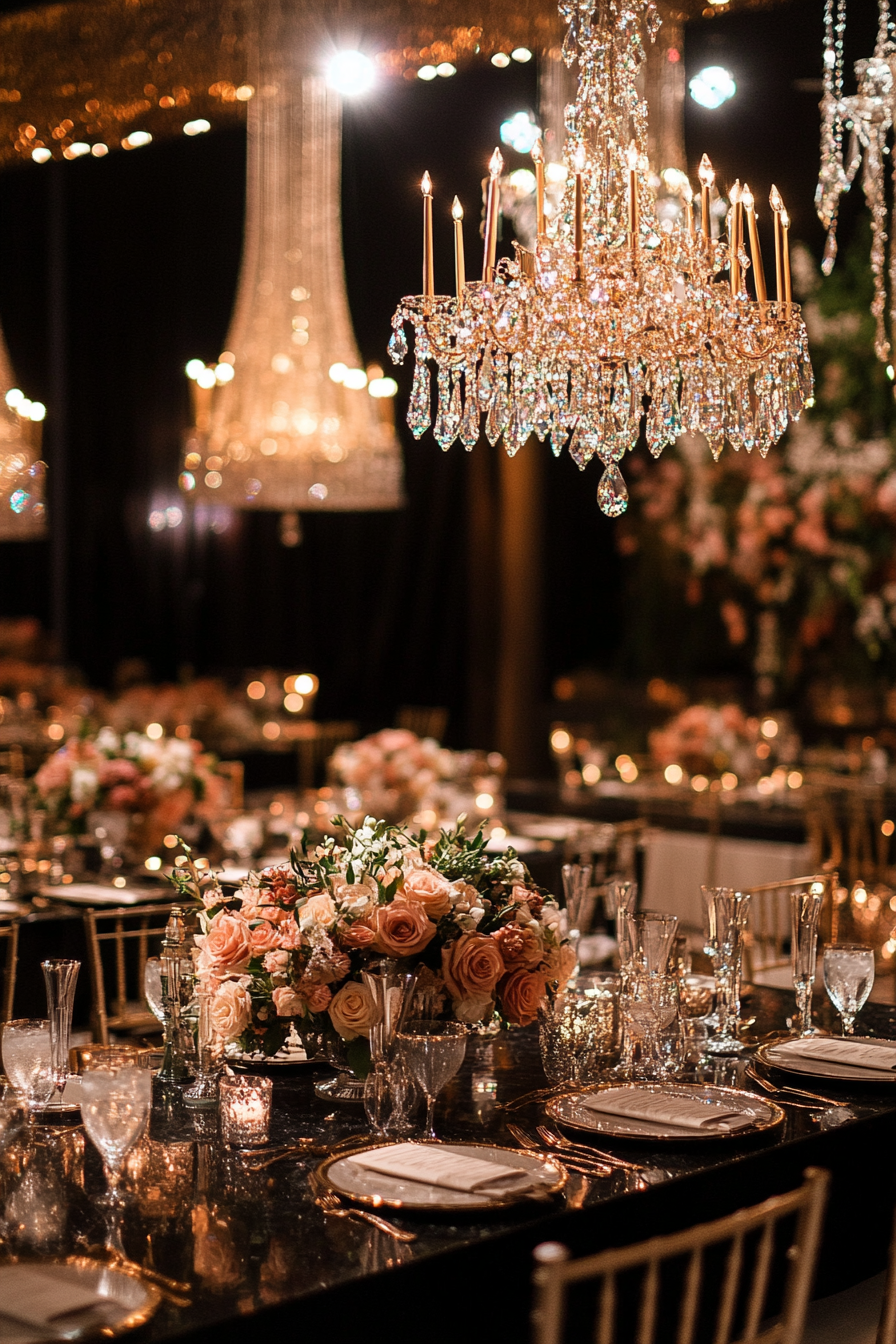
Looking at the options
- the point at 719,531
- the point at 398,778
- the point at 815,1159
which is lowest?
the point at 815,1159

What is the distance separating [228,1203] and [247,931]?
598 mm

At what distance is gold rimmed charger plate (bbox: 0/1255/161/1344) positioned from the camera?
1782mm

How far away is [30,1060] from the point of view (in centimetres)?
262

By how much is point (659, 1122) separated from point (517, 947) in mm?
376

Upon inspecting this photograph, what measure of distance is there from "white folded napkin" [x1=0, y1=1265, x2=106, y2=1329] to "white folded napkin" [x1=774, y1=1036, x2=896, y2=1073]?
61.1 inches

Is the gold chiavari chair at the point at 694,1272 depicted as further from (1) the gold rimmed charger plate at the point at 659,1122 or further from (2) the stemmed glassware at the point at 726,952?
(2) the stemmed glassware at the point at 726,952

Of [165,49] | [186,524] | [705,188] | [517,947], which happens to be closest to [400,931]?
[517,947]

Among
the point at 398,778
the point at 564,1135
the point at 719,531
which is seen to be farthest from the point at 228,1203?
the point at 719,531

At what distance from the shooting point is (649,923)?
296 cm

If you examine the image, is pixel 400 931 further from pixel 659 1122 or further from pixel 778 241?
pixel 778 241

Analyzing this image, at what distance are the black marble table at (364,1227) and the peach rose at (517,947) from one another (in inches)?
9.6

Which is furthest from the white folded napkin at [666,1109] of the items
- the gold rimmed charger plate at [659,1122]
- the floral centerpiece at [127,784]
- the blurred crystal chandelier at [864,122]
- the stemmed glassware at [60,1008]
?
the floral centerpiece at [127,784]

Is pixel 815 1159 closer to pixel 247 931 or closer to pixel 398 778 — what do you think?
pixel 247 931

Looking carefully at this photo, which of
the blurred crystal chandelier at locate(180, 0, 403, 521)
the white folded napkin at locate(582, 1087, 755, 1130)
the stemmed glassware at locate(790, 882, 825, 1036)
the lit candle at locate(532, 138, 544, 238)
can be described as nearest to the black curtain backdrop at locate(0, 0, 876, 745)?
the blurred crystal chandelier at locate(180, 0, 403, 521)
